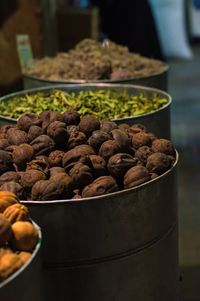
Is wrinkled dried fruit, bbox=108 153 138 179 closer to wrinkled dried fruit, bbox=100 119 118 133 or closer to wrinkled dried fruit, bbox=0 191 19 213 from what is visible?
wrinkled dried fruit, bbox=100 119 118 133

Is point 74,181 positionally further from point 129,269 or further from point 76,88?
point 76,88

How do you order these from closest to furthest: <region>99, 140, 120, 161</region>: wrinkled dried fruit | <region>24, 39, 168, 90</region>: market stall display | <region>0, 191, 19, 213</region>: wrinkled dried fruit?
<region>0, 191, 19, 213</region>: wrinkled dried fruit < <region>99, 140, 120, 161</region>: wrinkled dried fruit < <region>24, 39, 168, 90</region>: market stall display

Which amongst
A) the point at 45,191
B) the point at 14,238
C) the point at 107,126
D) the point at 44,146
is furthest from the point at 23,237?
the point at 107,126

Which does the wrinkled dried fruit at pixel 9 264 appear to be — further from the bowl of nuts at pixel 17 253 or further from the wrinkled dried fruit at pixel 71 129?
the wrinkled dried fruit at pixel 71 129

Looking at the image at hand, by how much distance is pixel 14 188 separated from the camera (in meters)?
1.70

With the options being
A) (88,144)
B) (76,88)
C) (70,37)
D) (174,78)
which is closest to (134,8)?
(174,78)

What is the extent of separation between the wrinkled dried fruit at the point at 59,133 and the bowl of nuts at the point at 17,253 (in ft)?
1.33

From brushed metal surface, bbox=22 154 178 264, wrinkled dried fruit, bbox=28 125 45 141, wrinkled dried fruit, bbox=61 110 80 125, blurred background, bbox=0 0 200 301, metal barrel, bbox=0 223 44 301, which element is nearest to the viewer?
metal barrel, bbox=0 223 44 301

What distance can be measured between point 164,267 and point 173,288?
0.42 ft

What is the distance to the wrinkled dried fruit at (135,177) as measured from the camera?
1.75m

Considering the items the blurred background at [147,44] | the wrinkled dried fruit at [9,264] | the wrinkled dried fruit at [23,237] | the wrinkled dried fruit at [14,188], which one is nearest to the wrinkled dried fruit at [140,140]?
the wrinkled dried fruit at [14,188]

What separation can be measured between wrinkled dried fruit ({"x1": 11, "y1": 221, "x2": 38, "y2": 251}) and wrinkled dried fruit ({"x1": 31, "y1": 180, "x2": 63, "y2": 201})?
25 cm

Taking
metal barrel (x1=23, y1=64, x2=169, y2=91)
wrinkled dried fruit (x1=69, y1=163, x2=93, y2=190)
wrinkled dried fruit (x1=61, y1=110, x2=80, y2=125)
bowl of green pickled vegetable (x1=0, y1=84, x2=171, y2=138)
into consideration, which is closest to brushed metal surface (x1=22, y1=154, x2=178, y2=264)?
wrinkled dried fruit (x1=69, y1=163, x2=93, y2=190)

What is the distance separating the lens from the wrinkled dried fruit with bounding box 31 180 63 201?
5.48ft
